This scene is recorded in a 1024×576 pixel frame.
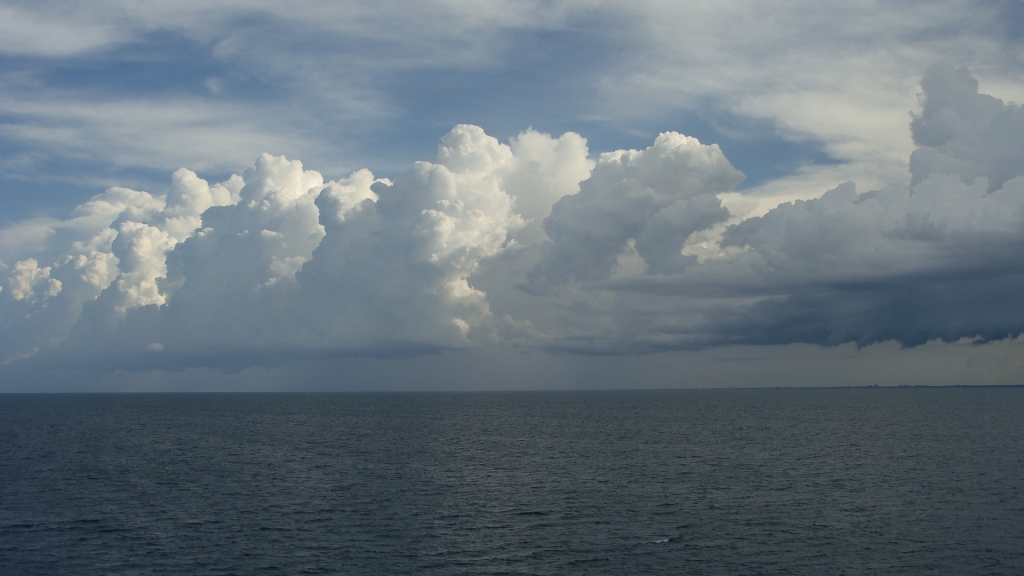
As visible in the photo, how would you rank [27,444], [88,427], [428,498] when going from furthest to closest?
[88,427] < [27,444] < [428,498]

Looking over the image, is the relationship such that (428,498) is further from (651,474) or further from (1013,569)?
(1013,569)

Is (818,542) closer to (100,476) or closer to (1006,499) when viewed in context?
(1006,499)

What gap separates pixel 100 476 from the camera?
94.6m

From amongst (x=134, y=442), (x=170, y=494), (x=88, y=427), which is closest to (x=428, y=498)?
(x=170, y=494)

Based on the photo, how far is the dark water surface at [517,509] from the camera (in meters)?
56.0

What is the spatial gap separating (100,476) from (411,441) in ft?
203

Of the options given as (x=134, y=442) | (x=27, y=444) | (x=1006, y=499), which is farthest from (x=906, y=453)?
(x=27, y=444)

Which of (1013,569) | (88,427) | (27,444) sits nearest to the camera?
(1013,569)

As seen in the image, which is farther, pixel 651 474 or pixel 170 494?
pixel 651 474

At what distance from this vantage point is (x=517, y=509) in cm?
7388

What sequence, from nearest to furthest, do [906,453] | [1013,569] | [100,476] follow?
1. [1013,569]
2. [100,476]
3. [906,453]

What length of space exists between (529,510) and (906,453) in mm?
75997

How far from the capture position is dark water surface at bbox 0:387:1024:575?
56000 mm

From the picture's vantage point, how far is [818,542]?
Answer: 60.2 m
